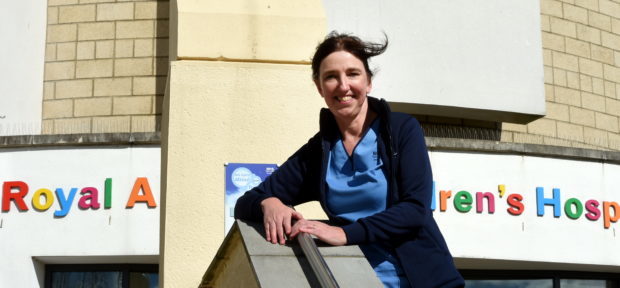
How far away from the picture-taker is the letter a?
Answer: 11.5 metres

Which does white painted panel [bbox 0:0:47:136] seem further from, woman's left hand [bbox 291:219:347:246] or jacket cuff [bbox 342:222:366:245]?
jacket cuff [bbox 342:222:366:245]

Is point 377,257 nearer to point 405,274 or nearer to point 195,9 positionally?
point 405,274

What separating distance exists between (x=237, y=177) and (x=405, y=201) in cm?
217

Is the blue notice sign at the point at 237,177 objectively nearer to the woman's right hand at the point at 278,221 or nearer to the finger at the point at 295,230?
the woman's right hand at the point at 278,221

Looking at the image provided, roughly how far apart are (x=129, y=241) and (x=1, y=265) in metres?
1.42

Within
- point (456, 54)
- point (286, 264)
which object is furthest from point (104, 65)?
point (286, 264)

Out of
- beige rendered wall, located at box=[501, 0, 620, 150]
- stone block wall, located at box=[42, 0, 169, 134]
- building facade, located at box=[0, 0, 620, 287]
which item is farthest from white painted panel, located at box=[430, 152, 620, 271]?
stone block wall, located at box=[42, 0, 169, 134]

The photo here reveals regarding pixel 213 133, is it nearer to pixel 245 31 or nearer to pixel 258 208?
pixel 245 31

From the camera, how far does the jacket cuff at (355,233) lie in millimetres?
3271

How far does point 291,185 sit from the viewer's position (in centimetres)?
364

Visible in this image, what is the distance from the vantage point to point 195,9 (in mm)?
5703

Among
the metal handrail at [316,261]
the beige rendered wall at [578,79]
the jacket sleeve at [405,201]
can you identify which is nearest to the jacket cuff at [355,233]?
the jacket sleeve at [405,201]

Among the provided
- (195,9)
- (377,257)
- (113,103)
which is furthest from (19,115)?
(377,257)

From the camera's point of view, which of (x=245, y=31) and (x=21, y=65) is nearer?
(x=245, y=31)
